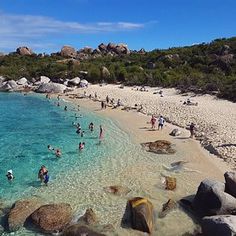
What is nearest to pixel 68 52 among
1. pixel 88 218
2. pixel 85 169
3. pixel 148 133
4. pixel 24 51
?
pixel 24 51

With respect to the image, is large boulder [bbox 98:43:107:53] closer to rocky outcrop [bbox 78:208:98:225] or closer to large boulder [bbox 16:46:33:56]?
large boulder [bbox 16:46:33:56]

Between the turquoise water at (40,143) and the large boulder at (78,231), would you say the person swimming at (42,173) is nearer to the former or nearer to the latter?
the turquoise water at (40,143)

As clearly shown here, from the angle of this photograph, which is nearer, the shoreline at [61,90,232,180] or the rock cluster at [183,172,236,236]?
the rock cluster at [183,172,236,236]

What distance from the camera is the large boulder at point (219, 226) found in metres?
12.6

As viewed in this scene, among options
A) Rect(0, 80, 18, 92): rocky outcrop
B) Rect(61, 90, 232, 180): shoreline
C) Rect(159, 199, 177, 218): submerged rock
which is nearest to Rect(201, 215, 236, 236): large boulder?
Rect(159, 199, 177, 218): submerged rock

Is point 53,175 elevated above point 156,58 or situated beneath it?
situated beneath

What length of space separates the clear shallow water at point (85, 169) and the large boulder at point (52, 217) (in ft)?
1.99

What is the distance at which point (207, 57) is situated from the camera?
231ft

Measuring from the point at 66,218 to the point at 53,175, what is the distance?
609 centimetres

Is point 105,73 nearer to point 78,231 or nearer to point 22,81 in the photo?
point 22,81

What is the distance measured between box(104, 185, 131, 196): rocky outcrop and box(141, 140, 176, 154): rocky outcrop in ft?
23.8

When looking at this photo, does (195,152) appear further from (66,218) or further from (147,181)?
(66,218)

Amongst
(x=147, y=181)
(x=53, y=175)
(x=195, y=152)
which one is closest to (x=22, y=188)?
(x=53, y=175)

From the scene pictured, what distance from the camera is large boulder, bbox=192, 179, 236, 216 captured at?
49.9 feet
